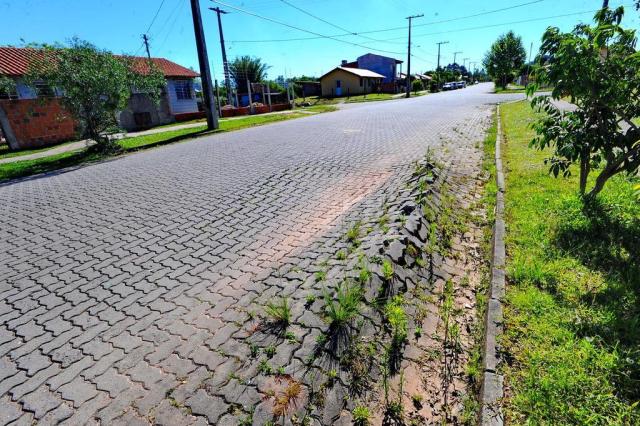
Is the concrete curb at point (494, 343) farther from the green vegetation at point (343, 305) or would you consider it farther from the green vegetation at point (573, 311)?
the green vegetation at point (343, 305)

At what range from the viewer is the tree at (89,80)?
12.0m

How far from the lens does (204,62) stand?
17.9 metres

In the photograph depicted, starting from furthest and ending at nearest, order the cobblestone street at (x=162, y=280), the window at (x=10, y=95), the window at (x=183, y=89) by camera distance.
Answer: the window at (x=183, y=89) → the window at (x=10, y=95) → the cobblestone street at (x=162, y=280)

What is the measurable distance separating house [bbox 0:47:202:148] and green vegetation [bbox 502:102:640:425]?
15.6 m

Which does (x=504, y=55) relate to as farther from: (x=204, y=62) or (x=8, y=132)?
(x=8, y=132)

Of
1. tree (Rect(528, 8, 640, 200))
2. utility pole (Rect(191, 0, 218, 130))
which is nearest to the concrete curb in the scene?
tree (Rect(528, 8, 640, 200))

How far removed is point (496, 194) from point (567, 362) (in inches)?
162

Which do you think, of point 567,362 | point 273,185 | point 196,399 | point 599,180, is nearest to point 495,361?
point 567,362

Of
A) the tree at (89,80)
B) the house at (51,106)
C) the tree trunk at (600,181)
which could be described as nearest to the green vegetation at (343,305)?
the tree trunk at (600,181)

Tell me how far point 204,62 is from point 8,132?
9.70 m

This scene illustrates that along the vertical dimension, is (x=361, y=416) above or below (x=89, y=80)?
below

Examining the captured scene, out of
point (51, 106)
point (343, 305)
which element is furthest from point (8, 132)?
point (343, 305)

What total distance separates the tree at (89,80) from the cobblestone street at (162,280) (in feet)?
15.6

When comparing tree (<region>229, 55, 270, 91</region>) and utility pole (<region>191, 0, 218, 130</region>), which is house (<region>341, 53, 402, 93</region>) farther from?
utility pole (<region>191, 0, 218, 130</region>)
